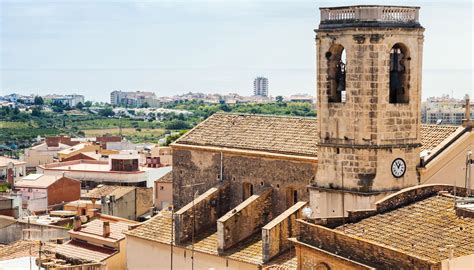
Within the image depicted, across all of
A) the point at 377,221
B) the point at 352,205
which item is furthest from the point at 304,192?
the point at 377,221

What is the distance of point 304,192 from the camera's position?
28906 mm

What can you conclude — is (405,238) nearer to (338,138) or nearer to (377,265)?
(377,265)

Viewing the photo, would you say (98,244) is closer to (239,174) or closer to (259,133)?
(239,174)

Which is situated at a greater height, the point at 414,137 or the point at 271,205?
the point at 414,137

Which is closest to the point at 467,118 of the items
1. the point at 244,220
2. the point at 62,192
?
the point at 244,220

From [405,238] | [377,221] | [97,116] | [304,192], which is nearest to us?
[405,238]

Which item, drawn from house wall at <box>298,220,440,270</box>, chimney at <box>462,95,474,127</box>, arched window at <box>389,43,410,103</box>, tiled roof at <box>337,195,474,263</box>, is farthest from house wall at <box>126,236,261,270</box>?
chimney at <box>462,95,474,127</box>

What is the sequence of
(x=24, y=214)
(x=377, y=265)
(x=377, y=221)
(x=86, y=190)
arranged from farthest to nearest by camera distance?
(x=86, y=190)
(x=24, y=214)
(x=377, y=221)
(x=377, y=265)

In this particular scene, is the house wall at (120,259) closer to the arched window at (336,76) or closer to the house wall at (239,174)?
the house wall at (239,174)

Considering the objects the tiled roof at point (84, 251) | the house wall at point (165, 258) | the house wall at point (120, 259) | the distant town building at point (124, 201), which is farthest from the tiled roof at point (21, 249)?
the distant town building at point (124, 201)

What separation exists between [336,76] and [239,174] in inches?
243

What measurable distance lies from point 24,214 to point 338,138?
2556 cm

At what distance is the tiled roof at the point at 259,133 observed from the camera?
29703 mm

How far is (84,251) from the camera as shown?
35688mm
